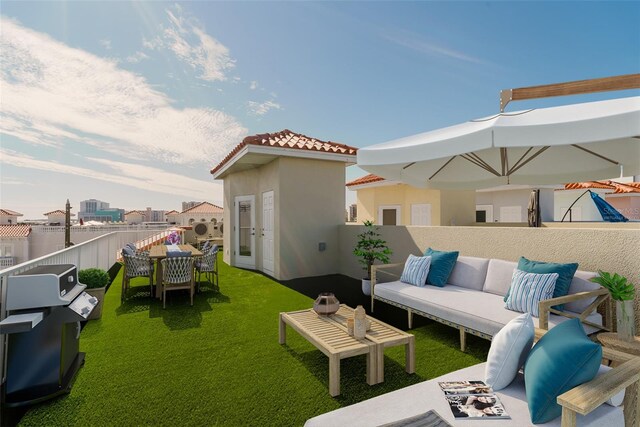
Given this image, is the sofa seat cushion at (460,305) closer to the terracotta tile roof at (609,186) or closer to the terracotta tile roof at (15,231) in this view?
the terracotta tile roof at (609,186)

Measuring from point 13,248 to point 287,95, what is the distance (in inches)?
Result: 1304

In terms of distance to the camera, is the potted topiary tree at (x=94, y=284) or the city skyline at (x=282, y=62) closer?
the potted topiary tree at (x=94, y=284)

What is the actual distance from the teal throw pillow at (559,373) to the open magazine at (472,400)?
0.20 m

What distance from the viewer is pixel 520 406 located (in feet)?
6.36

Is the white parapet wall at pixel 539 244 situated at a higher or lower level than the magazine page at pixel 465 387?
higher

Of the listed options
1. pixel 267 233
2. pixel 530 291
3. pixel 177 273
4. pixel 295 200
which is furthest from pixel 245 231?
pixel 530 291

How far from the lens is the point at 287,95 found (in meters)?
8.90

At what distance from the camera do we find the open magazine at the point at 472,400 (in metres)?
1.87

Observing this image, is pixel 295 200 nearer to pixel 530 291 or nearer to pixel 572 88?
pixel 530 291

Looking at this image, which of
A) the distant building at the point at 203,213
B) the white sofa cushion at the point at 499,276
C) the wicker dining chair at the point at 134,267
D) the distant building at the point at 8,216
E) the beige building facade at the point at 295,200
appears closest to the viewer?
the white sofa cushion at the point at 499,276

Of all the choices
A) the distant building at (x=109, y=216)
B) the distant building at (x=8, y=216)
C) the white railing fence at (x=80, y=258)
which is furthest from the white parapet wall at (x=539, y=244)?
the distant building at (x=109, y=216)

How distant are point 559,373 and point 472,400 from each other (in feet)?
1.81

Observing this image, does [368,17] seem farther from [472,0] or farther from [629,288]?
[629,288]

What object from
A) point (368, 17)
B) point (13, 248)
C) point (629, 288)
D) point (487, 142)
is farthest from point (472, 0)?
point (13, 248)
